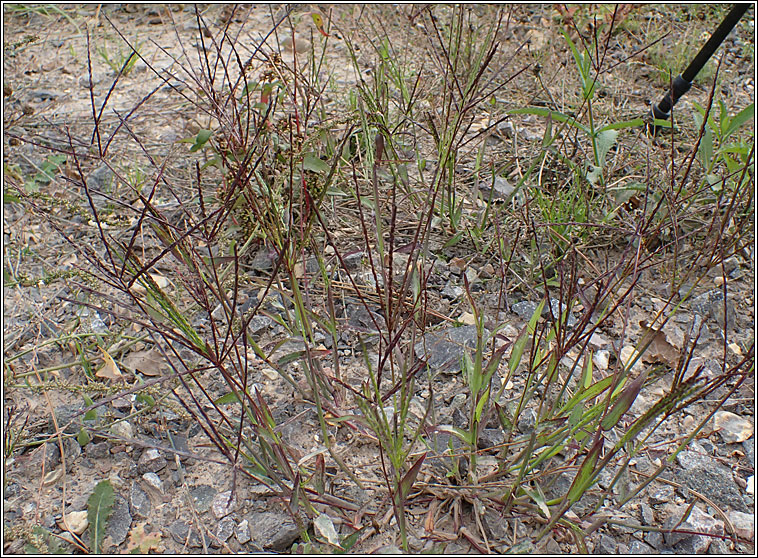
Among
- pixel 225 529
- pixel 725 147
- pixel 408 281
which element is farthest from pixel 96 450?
pixel 725 147

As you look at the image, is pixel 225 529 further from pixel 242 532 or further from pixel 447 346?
pixel 447 346

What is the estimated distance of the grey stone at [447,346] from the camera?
1.41 meters

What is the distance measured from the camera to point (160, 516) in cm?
116

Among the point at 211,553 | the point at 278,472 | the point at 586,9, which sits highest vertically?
the point at 586,9

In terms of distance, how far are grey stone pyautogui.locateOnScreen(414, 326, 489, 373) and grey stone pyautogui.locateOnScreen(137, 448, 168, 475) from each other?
0.58m

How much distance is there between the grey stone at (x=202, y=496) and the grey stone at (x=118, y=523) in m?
0.12

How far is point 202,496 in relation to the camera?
1188 millimetres

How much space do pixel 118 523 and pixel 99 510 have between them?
0.14 feet

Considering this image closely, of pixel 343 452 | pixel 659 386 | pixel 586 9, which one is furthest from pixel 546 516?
pixel 586 9

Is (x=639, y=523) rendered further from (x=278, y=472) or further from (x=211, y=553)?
(x=211, y=553)

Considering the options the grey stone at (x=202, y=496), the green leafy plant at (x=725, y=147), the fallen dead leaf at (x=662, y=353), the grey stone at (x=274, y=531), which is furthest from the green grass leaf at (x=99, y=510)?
the green leafy plant at (x=725, y=147)

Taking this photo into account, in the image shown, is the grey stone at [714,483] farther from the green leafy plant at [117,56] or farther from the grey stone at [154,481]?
the green leafy plant at [117,56]

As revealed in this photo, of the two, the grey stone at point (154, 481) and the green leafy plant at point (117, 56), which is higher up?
the green leafy plant at point (117, 56)

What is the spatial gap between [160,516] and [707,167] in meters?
1.52
